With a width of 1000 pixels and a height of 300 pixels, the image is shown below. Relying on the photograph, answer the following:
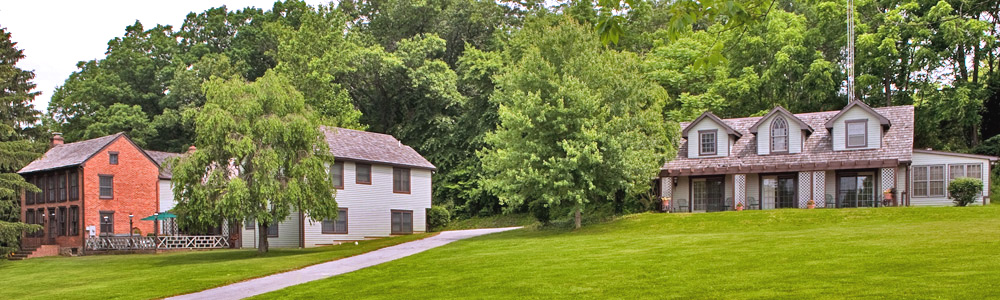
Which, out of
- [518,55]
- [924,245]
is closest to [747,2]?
[924,245]

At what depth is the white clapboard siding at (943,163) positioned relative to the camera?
1415 inches

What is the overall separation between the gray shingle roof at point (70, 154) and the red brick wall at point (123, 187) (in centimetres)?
35

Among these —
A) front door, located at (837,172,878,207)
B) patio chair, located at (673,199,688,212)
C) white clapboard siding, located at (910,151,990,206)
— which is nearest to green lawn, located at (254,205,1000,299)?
white clapboard siding, located at (910,151,990,206)

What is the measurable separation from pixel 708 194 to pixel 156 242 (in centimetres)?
2512

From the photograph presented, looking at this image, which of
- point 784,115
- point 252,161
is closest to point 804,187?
point 784,115

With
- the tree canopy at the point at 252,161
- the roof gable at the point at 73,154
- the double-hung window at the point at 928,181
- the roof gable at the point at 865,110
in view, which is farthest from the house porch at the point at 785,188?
the roof gable at the point at 73,154

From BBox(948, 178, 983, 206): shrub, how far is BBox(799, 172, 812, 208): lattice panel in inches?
216

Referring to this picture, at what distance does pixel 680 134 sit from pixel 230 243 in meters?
21.7

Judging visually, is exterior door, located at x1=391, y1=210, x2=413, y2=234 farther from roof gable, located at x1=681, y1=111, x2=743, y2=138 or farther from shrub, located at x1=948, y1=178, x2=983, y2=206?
shrub, located at x1=948, y1=178, x2=983, y2=206

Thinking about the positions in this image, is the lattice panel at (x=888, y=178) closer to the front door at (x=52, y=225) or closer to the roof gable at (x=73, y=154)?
the roof gable at (x=73, y=154)

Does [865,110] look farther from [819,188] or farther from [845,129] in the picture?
[819,188]

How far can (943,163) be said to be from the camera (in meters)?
36.7

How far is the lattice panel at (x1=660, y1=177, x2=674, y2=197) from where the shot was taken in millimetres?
41125

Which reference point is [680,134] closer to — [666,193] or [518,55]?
[666,193]
